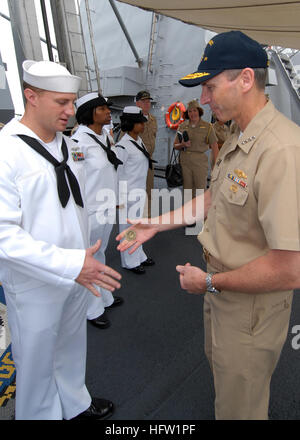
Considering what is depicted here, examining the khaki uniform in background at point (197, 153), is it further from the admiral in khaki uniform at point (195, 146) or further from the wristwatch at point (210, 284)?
the wristwatch at point (210, 284)

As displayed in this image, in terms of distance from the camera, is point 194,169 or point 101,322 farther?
point 194,169

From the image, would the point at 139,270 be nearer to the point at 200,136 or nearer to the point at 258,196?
the point at 200,136

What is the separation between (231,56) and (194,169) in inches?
157

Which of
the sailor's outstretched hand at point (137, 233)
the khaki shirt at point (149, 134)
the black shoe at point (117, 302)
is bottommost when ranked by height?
the black shoe at point (117, 302)

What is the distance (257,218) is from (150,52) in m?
9.01

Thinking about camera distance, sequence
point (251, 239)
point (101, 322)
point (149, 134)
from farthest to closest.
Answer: point (149, 134) < point (101, 322) < point (251, 239)

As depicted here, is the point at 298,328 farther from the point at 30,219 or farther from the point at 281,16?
the point at 281,16

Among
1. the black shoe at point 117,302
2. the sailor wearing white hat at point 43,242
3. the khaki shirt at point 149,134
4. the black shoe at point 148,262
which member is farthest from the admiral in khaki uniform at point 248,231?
the khaki shirt at point 149,134

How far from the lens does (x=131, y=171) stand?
360 cm

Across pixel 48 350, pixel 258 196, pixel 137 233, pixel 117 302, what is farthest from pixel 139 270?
pixel 258 196

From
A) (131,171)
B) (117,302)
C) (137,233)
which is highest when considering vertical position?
(137,233)

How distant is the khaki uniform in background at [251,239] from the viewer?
2.94 ft

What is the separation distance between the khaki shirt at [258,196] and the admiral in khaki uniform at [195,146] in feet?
12.3

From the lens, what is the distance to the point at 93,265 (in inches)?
46.7
